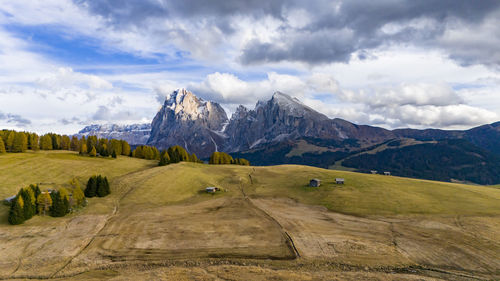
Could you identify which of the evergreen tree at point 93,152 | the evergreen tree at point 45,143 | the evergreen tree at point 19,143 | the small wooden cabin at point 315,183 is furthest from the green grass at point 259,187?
the evergreen tree at point 45,143

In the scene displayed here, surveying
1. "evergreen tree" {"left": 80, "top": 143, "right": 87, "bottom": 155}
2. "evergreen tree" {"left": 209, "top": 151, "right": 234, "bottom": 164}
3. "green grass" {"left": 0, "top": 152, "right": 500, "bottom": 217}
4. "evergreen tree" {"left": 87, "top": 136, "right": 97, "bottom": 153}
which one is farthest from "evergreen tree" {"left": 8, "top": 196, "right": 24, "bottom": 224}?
"evergreen tree" {"left": 209, "top": 151, "right": 234, "bottom": 164}

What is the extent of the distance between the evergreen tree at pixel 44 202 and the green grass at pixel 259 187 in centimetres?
737

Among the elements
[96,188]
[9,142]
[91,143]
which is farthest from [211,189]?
[9,142]

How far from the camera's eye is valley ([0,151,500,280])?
120ft

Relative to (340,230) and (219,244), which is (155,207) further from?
(340,230)

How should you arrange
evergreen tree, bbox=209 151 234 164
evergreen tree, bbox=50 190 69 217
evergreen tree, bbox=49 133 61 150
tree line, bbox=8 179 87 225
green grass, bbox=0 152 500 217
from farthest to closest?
evergreen tree, bbox=209 151 234 164 → evergreen tree, bbox=49 133 61 150 → green grass, bbox=0 152 500 217 → evergreen tree, bbox=50 190 69 217 → tree line, bbox=8 179 87 225

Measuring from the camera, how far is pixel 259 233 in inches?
1957

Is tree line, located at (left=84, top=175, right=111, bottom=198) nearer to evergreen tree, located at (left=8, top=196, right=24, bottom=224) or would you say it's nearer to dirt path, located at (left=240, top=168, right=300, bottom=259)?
evergreen tree, located at (left=8, top=196, right=24, bottom=224)

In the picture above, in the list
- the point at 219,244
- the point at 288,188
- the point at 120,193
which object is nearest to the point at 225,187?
the point at 288,188

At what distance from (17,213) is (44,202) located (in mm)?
6115

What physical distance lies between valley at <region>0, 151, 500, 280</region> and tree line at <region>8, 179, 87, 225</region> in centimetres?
204

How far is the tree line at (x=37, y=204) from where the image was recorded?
186 ft

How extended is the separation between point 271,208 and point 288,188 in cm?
2106

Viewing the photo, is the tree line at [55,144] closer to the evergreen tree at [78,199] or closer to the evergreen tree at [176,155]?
the evergreen tree at [176,155]
